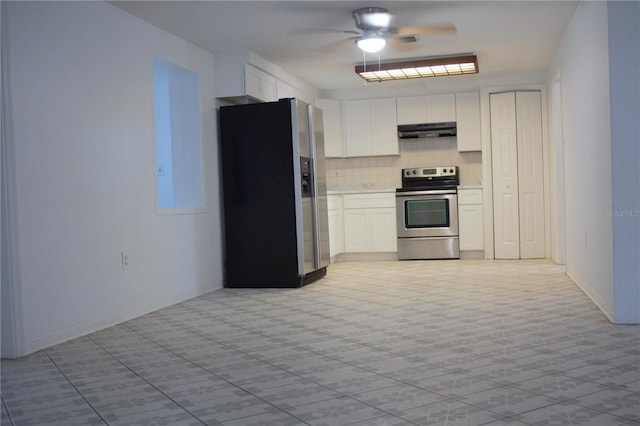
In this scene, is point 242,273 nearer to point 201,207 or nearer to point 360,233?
point 201,207

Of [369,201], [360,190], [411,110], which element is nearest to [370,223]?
[369,201]

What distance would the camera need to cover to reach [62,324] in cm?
392

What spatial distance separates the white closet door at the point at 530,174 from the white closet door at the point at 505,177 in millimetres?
63

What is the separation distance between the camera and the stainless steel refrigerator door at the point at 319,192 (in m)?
6.27

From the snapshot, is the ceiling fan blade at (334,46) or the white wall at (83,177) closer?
the white wall at (83,177)

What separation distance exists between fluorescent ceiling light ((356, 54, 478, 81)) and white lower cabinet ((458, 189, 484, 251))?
5.74ft

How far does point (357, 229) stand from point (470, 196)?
61.8 inches

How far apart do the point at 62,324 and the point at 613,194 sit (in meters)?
3.62

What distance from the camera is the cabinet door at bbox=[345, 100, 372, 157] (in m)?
8.59

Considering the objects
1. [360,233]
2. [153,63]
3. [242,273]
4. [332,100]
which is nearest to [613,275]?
[242,273]

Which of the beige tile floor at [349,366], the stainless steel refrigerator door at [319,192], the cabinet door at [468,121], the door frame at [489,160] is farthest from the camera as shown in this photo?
the cabinet door at [468,121]

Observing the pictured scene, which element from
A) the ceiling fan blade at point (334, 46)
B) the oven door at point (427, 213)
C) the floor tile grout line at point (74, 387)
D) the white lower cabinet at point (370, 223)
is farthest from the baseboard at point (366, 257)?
the floor tile grout line at point (74, 387)

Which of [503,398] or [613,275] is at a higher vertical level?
[613,275]

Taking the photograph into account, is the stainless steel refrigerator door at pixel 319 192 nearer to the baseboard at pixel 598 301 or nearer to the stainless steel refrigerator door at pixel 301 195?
the stainless steel refrigerator door at pixel 301 195
